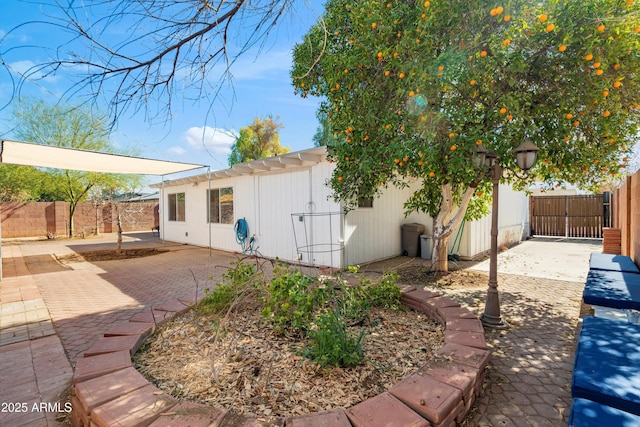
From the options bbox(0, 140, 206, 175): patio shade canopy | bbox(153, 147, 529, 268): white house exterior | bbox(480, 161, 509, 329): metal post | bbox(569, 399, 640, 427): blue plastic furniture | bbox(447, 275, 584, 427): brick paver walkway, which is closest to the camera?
bbox(569, 399, 640, 427): blue plastic furniture

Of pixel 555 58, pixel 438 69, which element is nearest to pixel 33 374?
pixel 438 69

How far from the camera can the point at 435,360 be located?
2.05m

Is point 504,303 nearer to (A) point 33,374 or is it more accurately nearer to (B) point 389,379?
(B) point 389,379

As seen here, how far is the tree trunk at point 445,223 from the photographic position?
5633mm

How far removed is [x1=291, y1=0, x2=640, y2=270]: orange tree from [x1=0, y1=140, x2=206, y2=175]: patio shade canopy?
469 cm

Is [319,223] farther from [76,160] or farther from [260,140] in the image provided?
[260,140]

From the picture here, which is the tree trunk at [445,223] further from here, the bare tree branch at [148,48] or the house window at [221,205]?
the house window at [221,205]

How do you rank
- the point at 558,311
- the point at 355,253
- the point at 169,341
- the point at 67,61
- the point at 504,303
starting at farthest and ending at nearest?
1. the point at 355,253
2. the point at 504,303
3. the point at 558,311
4. the point at 169,341
5. the point at 67,61

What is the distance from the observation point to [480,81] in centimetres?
361

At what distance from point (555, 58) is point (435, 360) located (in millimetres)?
3628

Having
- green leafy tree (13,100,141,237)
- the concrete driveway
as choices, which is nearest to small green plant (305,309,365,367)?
the concrete driveway

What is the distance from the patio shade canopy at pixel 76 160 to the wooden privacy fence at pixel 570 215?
13.1 metres

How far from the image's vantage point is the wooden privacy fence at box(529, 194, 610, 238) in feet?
37.8

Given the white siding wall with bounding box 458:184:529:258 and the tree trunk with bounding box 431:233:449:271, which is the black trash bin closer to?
the white siding wall with bounding box 458:184:529:258
